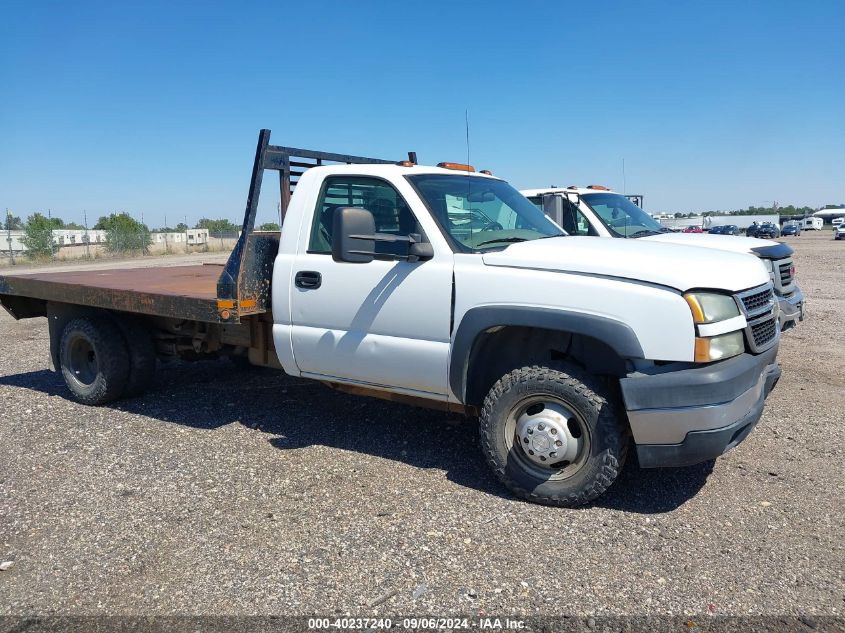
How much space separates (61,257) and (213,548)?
36556 millimetres

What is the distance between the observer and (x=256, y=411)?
6270mm

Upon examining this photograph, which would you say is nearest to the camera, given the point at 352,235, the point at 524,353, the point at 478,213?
the point at 352,235

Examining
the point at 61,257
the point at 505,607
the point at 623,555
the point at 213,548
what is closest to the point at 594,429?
the point at 623,555

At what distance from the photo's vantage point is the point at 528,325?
→ 404 cm

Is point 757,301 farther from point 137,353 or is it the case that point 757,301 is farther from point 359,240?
point 137,353

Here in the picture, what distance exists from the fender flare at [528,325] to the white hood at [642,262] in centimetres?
27

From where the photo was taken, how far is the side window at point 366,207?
461 cm

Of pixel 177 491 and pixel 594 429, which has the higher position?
pixel 594 429

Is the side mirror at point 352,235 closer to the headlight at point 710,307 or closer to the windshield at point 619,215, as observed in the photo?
the headlight at point 710,307

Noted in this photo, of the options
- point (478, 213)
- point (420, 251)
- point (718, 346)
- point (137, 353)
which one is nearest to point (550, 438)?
point (718, 346)

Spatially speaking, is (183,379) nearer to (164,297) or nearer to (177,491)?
(164,297)

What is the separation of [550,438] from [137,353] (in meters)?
4.16

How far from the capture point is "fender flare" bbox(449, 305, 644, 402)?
3.76m

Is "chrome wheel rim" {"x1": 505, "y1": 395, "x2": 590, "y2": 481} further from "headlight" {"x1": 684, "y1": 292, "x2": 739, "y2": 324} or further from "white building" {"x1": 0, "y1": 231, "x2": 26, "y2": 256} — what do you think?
"white building" {"x1": 0, "y1": 231, "x2": 26, "y2": 256}
